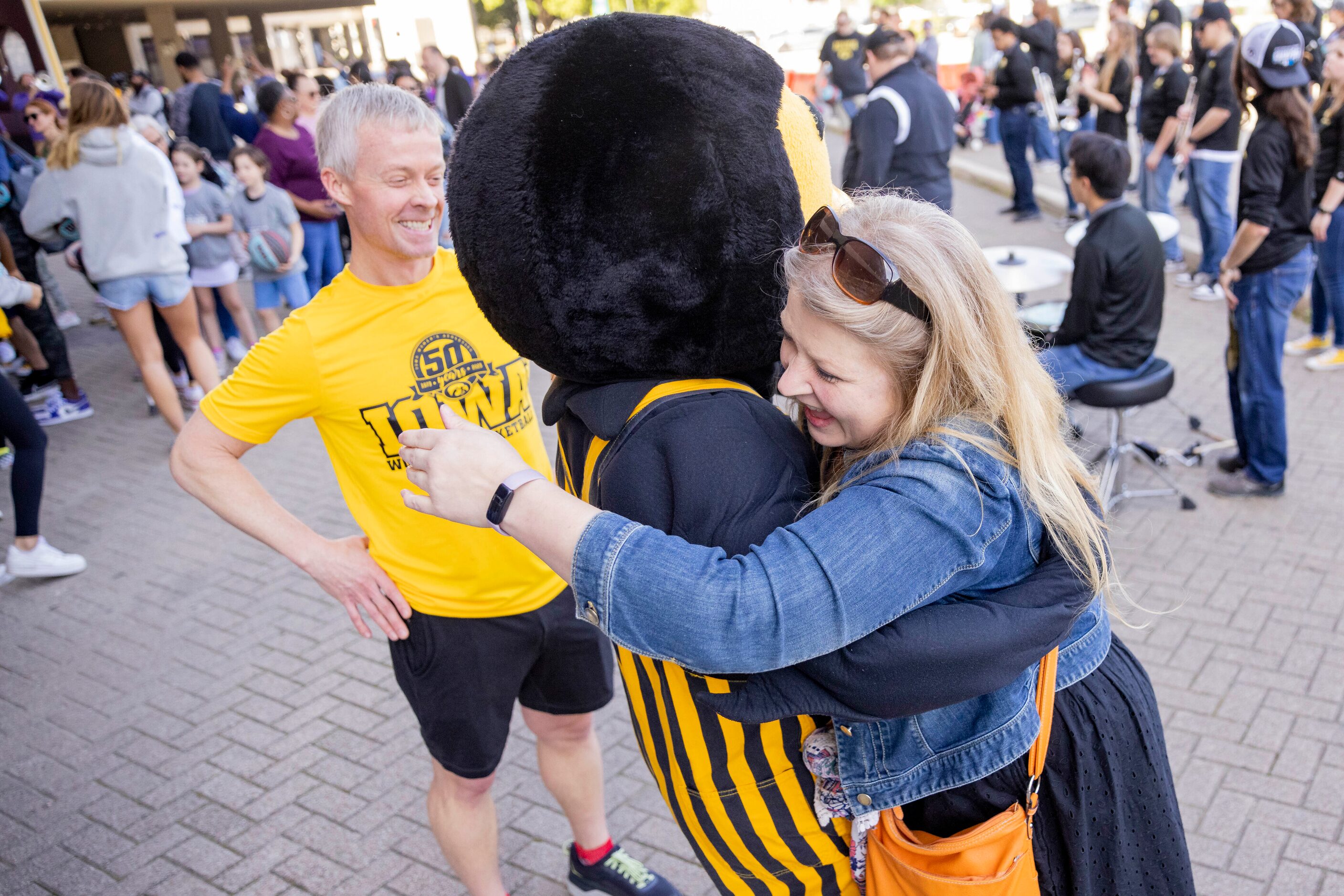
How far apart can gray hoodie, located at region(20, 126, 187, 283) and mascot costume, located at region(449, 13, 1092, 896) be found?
506cm

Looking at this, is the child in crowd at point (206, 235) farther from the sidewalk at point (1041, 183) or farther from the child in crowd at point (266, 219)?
the sidewalk at point (1041, 183)

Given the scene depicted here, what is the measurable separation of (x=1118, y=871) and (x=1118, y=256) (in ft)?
11.0

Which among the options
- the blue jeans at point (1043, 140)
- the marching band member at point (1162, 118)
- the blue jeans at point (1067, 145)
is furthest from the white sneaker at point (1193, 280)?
the blue jeans at point (1043, 140)

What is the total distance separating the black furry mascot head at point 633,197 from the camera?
1298 millimetres

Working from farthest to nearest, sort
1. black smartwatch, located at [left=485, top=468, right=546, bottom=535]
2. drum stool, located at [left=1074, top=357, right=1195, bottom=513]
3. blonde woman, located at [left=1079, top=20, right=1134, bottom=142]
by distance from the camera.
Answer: blonde woman, located at [left=1079, top=20, right=1134, bottom=142]
drum stool, located at [left=1074, top=357, right=1195, bottom=513]
black smartwatch, located at [left=485, top=468, right=546, bottom=535]

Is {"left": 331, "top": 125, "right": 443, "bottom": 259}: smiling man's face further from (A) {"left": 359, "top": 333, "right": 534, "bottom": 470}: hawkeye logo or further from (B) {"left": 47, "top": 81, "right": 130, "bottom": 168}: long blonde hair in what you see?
(B) {"left": 47, "top": 81, "right": 130, "bottom": 168}: long blonde hair

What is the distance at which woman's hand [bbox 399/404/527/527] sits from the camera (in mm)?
1278

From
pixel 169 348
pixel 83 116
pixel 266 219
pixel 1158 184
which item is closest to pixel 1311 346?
pixel 1158 184

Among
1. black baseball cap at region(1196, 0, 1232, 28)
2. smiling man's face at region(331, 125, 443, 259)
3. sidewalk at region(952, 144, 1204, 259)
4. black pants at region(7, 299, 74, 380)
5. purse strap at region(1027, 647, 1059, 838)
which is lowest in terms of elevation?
sidewalk at region(952, 144, 1204, 259)

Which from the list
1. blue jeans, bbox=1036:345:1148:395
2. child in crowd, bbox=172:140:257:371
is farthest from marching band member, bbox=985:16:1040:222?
child in crowd, bbox=172:140:257:371

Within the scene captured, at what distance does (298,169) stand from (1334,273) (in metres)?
6.89

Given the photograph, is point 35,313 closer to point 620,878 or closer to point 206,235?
point 206,235

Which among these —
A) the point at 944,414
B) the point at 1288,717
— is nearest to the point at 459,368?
the point at 944,414

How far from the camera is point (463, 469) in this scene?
129 cm
